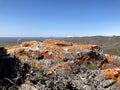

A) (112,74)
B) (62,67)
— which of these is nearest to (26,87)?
(62,67)

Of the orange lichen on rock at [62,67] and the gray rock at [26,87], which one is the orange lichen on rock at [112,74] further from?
the gray rock at [26,87]

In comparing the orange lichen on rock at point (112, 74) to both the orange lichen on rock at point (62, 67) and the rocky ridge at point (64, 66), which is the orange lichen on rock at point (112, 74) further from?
the orange lichen on rock at point (62, 67)

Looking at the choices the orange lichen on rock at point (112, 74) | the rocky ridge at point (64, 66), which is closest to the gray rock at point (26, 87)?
the rocky ridge at point (64, 66)

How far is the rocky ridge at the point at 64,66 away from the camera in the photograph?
230 inches

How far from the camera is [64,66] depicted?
344 inches

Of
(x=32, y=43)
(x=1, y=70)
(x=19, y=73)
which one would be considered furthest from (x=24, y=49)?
(x=19, y=73)

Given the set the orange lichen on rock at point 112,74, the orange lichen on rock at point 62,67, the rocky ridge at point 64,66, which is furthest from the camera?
the orange lichen on rock at point 62,67

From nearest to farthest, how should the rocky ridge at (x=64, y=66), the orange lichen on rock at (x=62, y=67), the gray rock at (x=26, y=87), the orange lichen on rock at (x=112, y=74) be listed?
the gray rock at (x=26, y=87)
the rocky ridge at (x=64, y=66)
the orange lichen on rock at (x=112, y=74)
the orange lichen on rock at (x=62, y=67)

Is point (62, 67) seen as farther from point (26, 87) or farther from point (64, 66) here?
point (26, 87)

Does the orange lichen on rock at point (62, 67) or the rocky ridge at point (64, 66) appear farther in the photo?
the orange lichen on rock at point (62, 67)

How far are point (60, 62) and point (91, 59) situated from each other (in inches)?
60.2

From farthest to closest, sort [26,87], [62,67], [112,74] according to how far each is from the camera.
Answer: [62,67], [112,74], [26,87]

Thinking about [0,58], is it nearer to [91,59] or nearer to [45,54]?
[45,54]

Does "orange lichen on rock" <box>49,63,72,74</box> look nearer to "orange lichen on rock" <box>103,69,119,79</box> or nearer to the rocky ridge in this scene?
the rocky ridge
